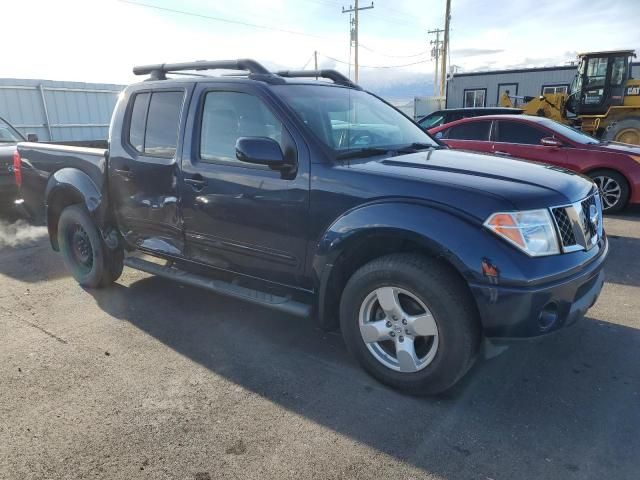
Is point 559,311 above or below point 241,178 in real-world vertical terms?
below

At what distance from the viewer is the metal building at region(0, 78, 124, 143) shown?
1543 centimetres

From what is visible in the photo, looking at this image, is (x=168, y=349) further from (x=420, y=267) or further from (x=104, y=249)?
(x=420, y=267)

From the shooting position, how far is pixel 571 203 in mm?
2799

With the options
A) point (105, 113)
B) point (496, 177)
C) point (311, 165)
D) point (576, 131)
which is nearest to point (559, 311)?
point (496, 177)

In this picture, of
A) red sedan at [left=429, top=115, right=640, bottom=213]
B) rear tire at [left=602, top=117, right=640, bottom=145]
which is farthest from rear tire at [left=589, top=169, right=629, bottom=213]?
rear tire at [left=602, top=117, right=640, bottom=145]

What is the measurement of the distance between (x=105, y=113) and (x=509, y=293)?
18911 millimetres

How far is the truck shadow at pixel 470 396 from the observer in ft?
7.91

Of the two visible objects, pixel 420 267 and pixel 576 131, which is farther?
pixel 576 131

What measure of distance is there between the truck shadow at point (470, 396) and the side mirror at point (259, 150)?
1378 millimetres

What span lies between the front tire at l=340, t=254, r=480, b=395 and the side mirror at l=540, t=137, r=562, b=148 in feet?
19.4

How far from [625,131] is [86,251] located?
13.0 m

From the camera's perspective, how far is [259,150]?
10.00ft

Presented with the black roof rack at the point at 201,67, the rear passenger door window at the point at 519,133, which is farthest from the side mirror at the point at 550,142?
the black roof rack at the point at 201,67

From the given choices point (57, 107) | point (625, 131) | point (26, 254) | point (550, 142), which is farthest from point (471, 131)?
point (57, 107)
